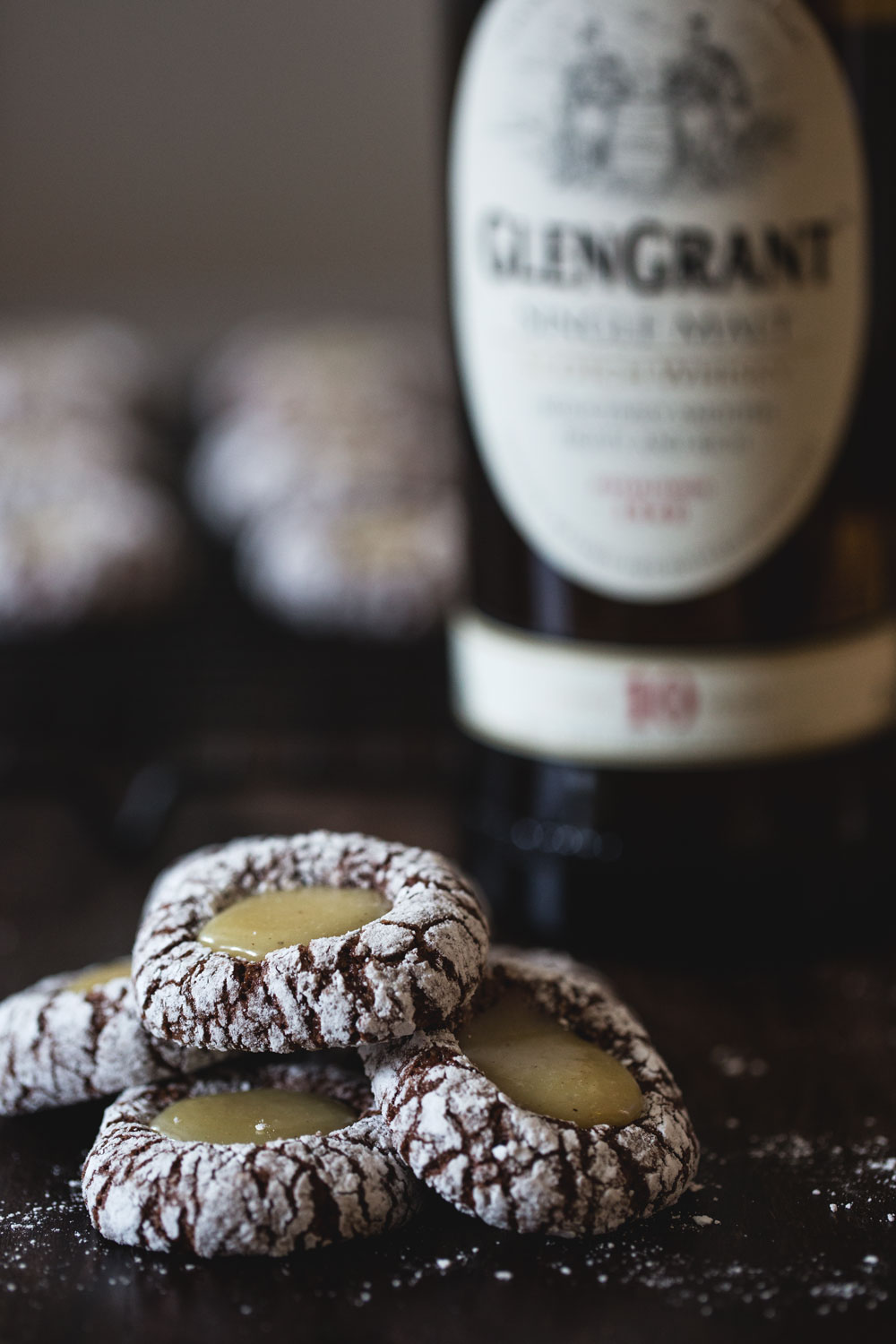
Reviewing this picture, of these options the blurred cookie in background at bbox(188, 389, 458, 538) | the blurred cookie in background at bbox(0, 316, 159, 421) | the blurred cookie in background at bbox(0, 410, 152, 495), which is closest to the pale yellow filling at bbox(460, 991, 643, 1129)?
the blurred cookie in background at bbox(188, 389, 458, 538)

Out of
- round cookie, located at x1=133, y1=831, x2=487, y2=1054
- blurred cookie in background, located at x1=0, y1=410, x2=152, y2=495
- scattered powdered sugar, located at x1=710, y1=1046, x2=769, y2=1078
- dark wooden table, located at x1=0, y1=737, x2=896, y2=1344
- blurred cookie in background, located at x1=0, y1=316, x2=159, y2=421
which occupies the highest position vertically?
blurred cookie in background, located at x1=0, y1=316, x2=159, y2=421

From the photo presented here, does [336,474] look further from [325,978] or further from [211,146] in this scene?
[211,146]

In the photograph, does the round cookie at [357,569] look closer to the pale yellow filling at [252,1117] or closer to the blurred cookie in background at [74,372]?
the blurred cookie in background at [74,372]

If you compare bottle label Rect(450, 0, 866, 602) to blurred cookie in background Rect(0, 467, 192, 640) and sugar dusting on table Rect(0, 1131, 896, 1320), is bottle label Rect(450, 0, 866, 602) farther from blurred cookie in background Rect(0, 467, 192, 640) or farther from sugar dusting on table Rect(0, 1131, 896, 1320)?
blurred cookie in background Rect(0, 467, 192, 640)

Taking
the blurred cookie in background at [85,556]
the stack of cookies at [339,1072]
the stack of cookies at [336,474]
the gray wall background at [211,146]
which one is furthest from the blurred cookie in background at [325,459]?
the gray wall background at [211,146]

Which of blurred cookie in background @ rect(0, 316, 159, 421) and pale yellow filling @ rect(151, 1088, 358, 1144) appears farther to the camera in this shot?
blurred cookie in background @ rect(0, 316, 159, 421)

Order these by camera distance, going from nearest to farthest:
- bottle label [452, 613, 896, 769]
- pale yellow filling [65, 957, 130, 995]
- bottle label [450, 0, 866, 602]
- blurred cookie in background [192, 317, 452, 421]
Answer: pale yellow filling [65, 957, 130, 995] < bottle label [450, 0, 866, 602] < bottle label [452, 613, 896, 769] < blurred cookie in background [192, 317, 452, 421]
